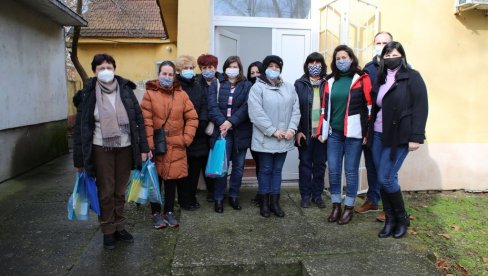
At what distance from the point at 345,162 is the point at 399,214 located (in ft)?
2.46

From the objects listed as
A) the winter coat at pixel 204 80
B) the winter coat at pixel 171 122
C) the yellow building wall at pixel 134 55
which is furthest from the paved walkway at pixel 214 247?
the yellow building wall at pixel 134 55

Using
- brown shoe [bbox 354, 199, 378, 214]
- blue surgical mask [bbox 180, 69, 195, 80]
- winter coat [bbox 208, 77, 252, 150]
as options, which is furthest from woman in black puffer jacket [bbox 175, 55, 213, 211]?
brown shoe [bbox 354, 199, 378, 214]

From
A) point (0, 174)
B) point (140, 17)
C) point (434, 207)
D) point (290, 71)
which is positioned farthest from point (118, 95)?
point (140, 17)

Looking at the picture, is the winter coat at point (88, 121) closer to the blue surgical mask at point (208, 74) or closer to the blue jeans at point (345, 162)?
the blue surgical mask at point (208, 74)

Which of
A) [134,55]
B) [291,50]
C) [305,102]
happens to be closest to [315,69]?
[305,102]

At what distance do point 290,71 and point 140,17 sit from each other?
480 inches

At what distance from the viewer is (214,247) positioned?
3.52 meters

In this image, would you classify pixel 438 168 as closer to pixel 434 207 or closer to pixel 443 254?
pixel 434 207

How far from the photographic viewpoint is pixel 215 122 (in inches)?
173

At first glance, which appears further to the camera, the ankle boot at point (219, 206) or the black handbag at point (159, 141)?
the ankle boot at point (219, 206)

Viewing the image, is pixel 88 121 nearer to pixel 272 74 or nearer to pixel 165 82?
pixel 165 82

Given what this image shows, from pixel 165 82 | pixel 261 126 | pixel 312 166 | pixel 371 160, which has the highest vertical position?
pixel 165 82

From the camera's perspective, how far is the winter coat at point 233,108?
4375 mm

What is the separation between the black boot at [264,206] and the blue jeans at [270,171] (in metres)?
0.06
